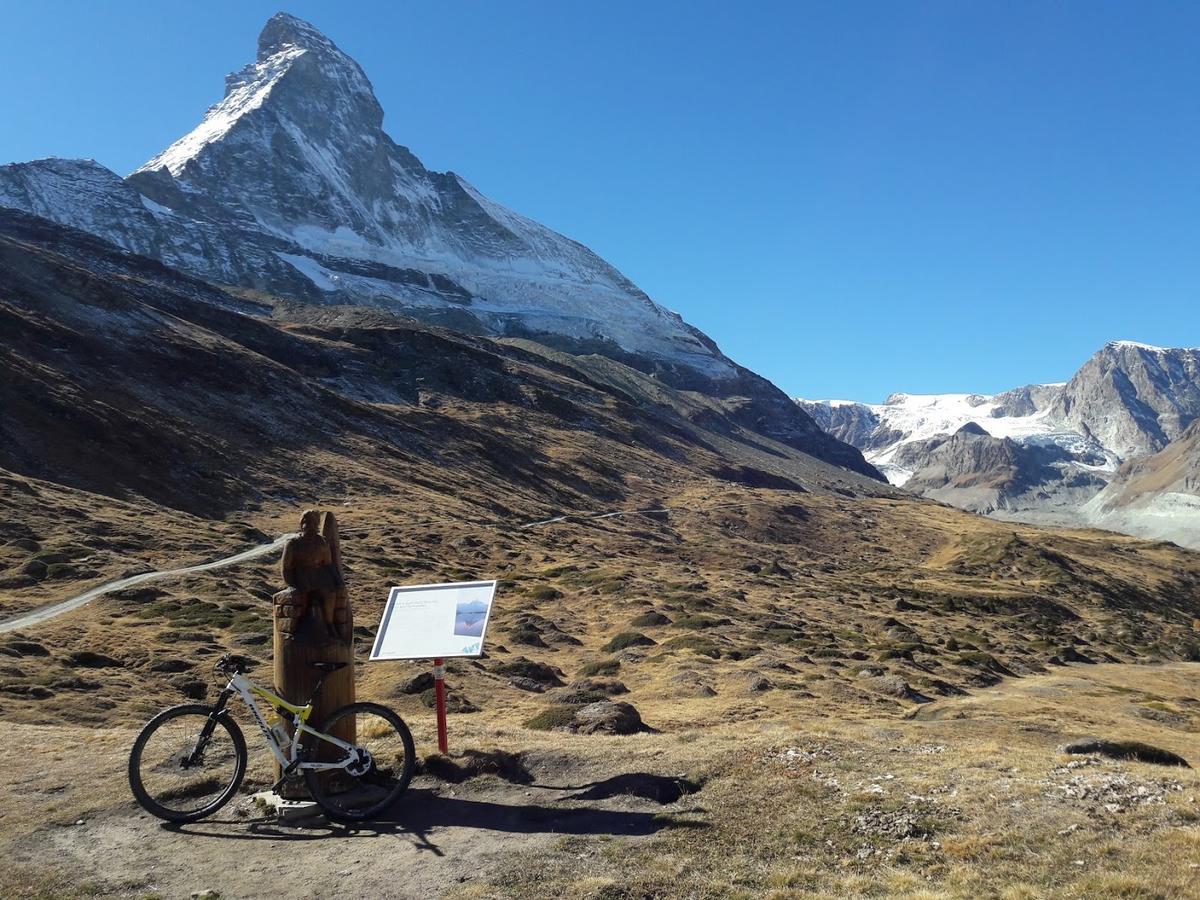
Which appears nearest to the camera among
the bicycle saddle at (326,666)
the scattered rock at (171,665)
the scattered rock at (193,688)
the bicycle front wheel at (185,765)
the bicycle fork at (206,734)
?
the bicycle front wheel at (185,765)

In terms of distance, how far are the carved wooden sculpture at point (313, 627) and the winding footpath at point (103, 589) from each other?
1303cm

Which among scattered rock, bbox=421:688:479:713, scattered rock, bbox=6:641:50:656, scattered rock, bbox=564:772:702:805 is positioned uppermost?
scattered rock, bbox=6:641:50:656

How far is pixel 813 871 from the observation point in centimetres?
1005

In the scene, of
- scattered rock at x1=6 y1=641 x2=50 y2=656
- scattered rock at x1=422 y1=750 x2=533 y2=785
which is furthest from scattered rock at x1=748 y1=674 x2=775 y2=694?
A: scattered rock at x1=6 y1=641 x2=50 y2=656

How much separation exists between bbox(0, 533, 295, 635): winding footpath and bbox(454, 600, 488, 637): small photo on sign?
13251 millimetres

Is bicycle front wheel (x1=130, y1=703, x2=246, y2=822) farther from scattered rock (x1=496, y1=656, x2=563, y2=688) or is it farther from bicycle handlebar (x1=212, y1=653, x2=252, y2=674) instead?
scattered rock (x1=496, y1=656, x2=563, y2=688)

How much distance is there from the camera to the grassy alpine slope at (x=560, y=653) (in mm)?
10594

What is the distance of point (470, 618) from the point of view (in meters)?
14.1

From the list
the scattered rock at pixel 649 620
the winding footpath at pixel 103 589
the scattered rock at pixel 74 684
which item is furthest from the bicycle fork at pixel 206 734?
the scattered rock at pixel 649 620

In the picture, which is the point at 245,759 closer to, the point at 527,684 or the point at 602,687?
the point at 602,687

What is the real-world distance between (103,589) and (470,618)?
33.7 meters

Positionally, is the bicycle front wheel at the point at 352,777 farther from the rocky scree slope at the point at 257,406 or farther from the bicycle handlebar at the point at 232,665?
the rocky scree slope at the point at 257,406

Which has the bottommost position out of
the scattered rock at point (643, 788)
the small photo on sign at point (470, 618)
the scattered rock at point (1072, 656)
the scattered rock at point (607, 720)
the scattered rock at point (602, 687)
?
the scattered rock at point (1072, 656)

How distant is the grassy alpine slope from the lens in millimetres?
10594
